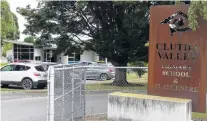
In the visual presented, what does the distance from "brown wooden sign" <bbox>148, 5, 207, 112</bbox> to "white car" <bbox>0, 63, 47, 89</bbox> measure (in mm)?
11169

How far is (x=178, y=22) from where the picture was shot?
9156mm

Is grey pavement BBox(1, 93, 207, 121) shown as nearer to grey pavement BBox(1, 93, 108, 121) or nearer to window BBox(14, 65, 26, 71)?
grey pavement BBox(1, 93, 108, 121)

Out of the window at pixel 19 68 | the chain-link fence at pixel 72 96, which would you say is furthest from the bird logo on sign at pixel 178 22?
the window at pixel 19 68

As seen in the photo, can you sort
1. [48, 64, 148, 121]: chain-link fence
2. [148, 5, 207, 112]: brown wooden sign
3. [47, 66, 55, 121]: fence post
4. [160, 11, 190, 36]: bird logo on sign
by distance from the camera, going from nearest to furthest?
[47, 66, 55, 121]: fence post < [48, 64, 148, 121]: chain-link fence < [148, 5, 207, 112]: brown wooden sign < [160, 11, 190, 36]: bird logo on sign

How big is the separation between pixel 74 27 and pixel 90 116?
11.4m

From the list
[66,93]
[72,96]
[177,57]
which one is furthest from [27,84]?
[177,57]

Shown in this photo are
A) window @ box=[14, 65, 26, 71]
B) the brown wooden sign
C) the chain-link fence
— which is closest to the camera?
the chain-link fence

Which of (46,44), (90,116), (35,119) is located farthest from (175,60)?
(46,44)

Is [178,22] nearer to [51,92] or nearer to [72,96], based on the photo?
[72,96]

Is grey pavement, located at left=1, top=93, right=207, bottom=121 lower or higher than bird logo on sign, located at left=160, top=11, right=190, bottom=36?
lower

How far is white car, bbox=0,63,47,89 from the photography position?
19531 millimetres

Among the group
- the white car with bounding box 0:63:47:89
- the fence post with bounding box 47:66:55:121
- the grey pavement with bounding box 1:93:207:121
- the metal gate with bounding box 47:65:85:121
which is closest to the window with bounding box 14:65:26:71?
the white car with bounding box 0:63:47:89

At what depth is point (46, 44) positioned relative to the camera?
21844 mm

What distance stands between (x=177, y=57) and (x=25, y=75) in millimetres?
12239
